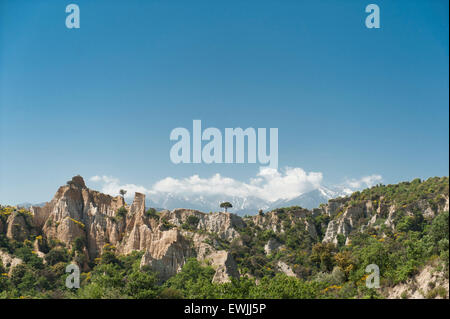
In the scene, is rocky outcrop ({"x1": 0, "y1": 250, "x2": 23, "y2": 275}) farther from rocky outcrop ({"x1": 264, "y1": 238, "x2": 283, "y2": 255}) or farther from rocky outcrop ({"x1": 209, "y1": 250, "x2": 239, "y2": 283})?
rocky outcrop ({"x1": 264, "y1": 238, "x2": 283, "y2": 255})

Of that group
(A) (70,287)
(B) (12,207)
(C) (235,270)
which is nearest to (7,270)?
(A) (70,287)

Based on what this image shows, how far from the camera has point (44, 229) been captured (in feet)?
146

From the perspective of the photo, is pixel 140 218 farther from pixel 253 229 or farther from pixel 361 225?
pixel 361 225

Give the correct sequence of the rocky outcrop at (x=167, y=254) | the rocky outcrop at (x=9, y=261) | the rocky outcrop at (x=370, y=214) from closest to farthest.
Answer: the rocky outcrop at (x=9, y=261) < the rocky outcrop at (x=167, y=254) < the rocky outcrop at (x=370, y=214)

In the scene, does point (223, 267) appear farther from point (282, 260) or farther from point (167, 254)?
point (282, 260)

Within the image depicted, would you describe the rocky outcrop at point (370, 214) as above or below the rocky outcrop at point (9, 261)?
above

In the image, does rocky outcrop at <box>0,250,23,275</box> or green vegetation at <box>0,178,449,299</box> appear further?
rocky outcrop at <box>0,250,23,275</box>

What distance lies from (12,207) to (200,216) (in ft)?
107

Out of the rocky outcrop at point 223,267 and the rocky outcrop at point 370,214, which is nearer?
the rocky outcrop at point 223,267

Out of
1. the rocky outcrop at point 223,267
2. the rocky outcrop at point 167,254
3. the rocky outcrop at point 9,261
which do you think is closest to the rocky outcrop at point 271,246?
the rocky outcrop at point 223,267
